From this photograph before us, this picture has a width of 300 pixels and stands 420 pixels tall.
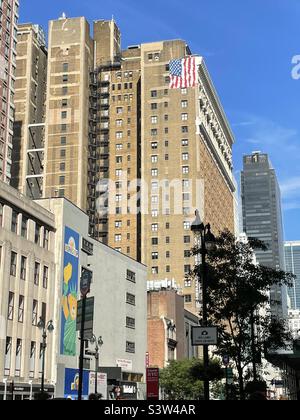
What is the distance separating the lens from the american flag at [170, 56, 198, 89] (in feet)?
440

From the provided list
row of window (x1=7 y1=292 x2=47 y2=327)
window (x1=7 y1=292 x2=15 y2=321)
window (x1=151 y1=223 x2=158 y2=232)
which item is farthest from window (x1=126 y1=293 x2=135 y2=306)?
window (x1=151 y1=223 x2=158 y2=232)

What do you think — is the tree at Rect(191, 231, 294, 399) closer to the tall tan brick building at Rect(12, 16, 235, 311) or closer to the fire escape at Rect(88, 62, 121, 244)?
the tall tan brick building at Rect(12, 16, 235, 311)

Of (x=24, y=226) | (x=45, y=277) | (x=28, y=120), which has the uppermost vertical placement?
(x=28, y=120)

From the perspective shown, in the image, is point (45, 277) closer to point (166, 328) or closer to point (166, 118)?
point (166, 328)

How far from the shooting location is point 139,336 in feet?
283

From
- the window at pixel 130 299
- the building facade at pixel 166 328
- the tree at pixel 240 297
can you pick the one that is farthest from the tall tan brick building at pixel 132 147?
the tree at pixel 240 297

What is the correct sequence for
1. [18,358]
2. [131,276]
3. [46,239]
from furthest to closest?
[131,276] < [46,239] < [18,358]

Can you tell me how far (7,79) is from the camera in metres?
103

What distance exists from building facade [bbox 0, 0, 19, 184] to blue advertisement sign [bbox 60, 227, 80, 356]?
35.8 m

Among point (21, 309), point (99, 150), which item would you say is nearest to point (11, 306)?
point (21, 309)

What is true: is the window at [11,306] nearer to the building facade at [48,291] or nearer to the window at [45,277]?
the building facade at [48,291]

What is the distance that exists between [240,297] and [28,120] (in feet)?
397

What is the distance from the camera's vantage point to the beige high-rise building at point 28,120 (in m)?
140
